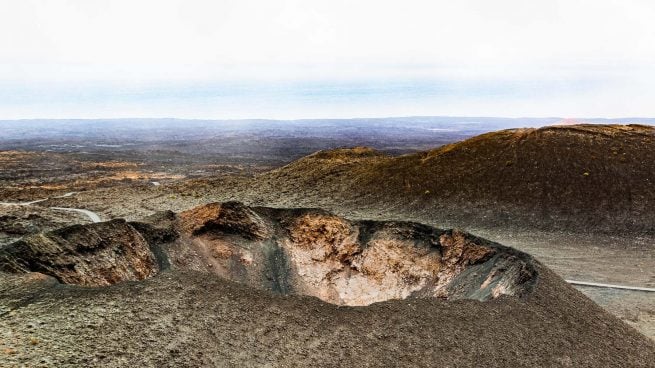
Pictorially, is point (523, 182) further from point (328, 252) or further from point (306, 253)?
point (306, 253)

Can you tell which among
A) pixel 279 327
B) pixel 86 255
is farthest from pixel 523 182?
pixel 86 255

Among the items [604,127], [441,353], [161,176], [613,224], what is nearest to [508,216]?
[613,224]

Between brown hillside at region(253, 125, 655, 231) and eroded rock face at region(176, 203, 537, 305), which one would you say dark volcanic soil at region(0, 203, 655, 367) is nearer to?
eroded rock face at region(176, 203, 537, 305)

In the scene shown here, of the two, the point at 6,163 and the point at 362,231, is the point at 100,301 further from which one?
the point at 6,163

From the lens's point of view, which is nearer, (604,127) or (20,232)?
(20,232)

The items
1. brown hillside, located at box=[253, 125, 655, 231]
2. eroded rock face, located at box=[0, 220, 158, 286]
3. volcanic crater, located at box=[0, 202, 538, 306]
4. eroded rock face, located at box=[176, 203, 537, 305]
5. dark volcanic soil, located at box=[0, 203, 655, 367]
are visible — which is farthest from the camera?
brown hillside, located at box=[253, 125, 655, 231]

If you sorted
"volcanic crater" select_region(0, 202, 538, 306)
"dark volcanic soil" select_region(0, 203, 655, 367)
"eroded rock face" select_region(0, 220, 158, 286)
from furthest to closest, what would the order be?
"volcanic crater" select_region(0, 202, 538, 306) < "eroded rock face" select_region(0, 220, 158, 286) < "dark volcanic soil" select_region(0, 203, 655, 367)

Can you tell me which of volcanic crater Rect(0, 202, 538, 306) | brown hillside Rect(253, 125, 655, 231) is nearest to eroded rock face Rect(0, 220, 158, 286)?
volcanic crater Rect(0, 202, 538, 306)
